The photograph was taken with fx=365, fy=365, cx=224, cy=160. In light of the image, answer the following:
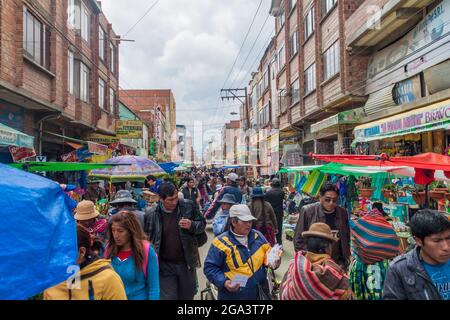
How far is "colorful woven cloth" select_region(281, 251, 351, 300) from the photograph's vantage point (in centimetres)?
248

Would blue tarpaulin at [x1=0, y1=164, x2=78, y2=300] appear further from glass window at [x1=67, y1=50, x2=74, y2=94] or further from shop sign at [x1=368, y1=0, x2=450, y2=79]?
glass window at [x1=67, y1=50, x2=74, y2=94]

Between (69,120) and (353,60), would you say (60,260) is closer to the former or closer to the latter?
(353,60)

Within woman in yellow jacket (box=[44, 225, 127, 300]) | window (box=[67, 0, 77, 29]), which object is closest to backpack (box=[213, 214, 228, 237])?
woman in yellow jacket (box=[44, 225, 127, 300])

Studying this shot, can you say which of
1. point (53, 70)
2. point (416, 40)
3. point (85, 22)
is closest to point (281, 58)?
point (85, 22)

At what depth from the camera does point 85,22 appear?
18.8 m

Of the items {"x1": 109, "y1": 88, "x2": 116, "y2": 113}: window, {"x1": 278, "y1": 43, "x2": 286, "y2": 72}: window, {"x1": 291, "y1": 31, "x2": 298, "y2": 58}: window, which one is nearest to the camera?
{"x1": 291, "y1": 31, "x2": 298, "y2": 58}: window

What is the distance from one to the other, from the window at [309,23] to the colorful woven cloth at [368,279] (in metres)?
16.8

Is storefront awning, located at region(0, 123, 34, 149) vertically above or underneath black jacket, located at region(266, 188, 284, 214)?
above

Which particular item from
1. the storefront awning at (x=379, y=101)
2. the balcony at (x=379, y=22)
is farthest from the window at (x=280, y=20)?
the storefront awning at (x=379, y=101)

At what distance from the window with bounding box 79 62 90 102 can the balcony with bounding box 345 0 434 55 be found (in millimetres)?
12387

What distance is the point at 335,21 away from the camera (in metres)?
15.1

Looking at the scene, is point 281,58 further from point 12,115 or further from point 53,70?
point 12,115

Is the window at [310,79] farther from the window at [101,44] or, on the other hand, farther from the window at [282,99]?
the window at [101,44]
